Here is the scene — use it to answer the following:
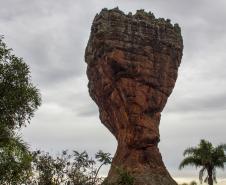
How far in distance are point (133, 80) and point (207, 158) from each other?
17.9 meters

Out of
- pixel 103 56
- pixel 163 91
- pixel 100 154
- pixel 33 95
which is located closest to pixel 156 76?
pixel 163 91

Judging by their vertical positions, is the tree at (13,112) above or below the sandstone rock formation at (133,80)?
below

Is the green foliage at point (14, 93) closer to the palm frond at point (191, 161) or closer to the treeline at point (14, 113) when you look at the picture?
the treeline at point (14, 113)

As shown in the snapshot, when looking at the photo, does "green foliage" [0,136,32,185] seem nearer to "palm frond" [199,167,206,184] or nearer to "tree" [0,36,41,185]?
"tree" [0,36,41,185]

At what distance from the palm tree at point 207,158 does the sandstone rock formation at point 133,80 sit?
16.5 feet

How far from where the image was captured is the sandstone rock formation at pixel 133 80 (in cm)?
7725

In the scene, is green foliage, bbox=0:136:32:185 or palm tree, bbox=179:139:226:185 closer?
green foliage, bbox=0:136:32:185

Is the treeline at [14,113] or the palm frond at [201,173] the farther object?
the palm frond at [201,173]

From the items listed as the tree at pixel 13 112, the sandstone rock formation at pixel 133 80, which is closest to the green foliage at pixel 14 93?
the tree at pixel 13 112

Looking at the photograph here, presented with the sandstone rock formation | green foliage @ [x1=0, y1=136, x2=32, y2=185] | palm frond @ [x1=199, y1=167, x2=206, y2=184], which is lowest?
green foliage @ [x1=0, y1=136, x2=32, y2=185]

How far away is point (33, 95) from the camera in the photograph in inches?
1069

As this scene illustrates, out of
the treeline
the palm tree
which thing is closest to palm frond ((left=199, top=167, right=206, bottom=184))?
the palm tree

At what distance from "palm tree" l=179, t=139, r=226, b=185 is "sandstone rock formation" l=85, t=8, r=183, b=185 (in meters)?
5.02

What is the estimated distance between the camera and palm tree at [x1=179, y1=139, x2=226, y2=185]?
236 ft
